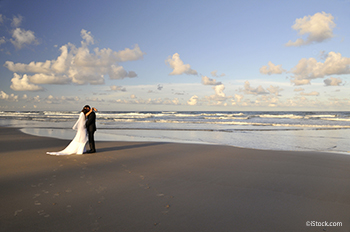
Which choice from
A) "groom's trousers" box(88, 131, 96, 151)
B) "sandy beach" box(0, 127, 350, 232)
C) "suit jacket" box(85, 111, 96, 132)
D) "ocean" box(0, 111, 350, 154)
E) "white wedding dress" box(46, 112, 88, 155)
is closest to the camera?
"sandy beach" box(0, 127, 350, 232)

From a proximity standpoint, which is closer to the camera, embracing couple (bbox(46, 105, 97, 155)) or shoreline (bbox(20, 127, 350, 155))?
embracing couple (bbox(46, 105, 97, 155))

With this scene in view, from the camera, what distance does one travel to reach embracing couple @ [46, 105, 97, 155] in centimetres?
959

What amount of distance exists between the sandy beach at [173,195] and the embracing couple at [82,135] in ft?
4.56

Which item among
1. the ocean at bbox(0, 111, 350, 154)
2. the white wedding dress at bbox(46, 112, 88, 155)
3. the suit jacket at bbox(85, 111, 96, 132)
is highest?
the suit jacket at bbox(85, 111, 96, 132)

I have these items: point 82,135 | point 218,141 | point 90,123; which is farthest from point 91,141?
point 218,141

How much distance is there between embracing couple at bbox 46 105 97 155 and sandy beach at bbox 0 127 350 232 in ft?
4.56

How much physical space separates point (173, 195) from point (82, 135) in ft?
21.3

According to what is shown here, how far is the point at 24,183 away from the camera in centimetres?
545

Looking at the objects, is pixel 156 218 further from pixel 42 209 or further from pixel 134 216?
pixel 42 209

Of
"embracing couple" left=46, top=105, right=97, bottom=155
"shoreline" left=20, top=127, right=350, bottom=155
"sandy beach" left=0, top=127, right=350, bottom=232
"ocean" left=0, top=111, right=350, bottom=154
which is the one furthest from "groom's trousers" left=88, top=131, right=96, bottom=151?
"ocean" left=0, top=111, right=350, bottom=154

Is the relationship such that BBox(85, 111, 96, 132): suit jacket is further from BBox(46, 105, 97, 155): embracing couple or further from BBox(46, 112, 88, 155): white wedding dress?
BBox(46, 112, 88, 155): white wedding dress

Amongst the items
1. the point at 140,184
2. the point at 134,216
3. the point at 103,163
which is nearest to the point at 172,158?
the point at 103,163

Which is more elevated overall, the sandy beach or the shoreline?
the sandy beach

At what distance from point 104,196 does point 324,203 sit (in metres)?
4.35
